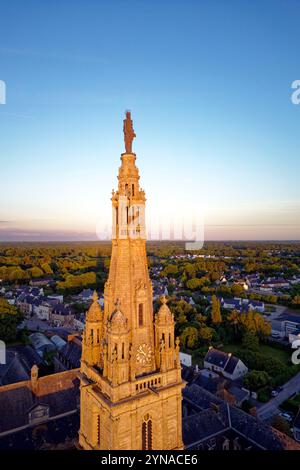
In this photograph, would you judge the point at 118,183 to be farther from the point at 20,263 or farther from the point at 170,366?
the point at 20,263

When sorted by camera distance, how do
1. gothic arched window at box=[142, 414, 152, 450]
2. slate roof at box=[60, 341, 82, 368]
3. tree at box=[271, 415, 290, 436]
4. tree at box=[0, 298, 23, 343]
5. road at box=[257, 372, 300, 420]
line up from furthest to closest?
tree at box=[0, 298, 23, 343] < slate roof at box=[60, 341, 82, 368] < road at box=[257, 372, 300, 420] < tree at box=[271, 415, 290, 436] < gothic arched window at box=[142, 414, 152, 450]

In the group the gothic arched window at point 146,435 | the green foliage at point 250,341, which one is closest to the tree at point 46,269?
the green foliage at point 250,341

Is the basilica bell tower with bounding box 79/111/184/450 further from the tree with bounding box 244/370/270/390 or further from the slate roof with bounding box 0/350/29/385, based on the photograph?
the tree with bounding box 244/370/270/390

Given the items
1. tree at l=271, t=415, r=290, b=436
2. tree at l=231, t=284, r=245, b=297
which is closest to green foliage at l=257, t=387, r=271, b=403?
tree at l=271, t=415, r=290, b=436

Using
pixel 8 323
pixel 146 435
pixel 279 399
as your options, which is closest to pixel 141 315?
pixel 146 435

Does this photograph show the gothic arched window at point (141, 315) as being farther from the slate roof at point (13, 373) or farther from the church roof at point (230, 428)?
the slate roof at point (13, 373)

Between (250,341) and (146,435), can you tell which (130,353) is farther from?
(250,341)
